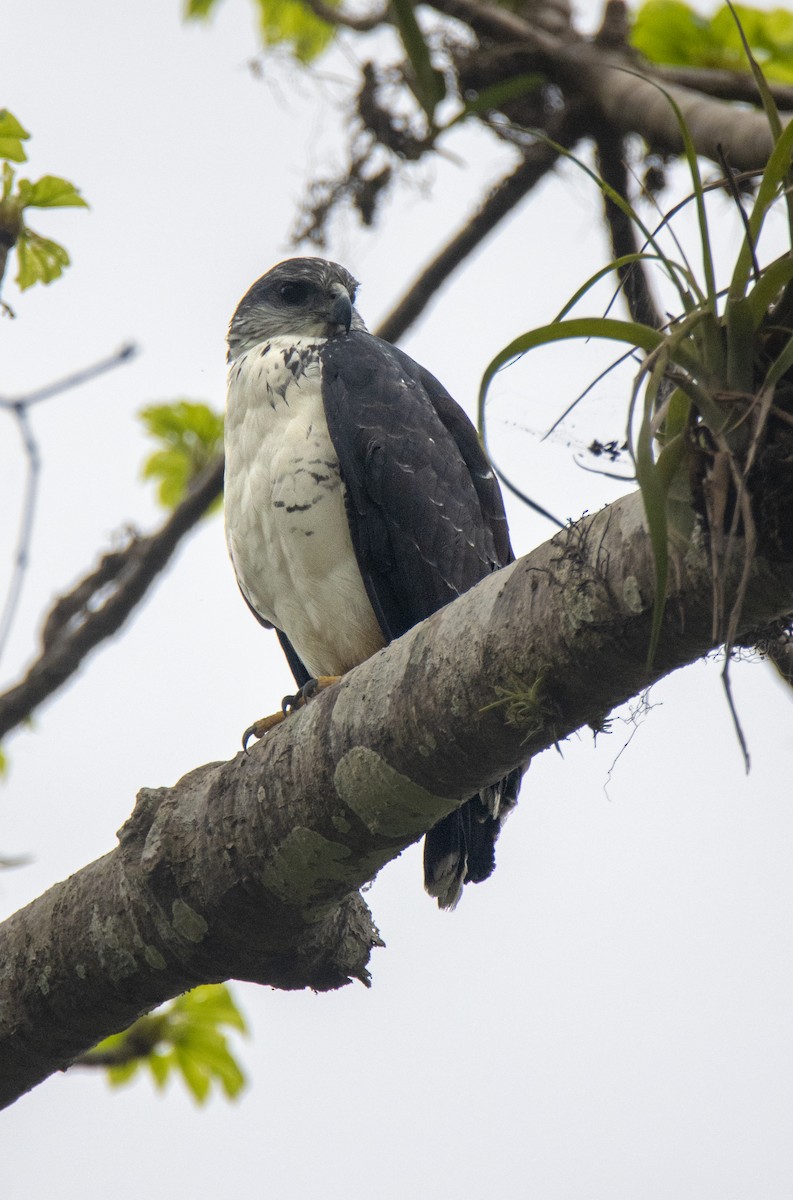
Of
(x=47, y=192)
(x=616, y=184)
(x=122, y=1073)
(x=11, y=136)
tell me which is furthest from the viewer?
(x=122, y=1073)

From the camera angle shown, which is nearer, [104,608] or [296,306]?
[104,608]

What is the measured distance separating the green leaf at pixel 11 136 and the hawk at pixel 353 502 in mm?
1382

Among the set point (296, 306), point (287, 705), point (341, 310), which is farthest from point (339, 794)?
point (296, 306)

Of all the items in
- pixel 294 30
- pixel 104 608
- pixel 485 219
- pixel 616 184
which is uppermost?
pixel 294 30

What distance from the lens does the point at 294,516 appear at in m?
4.46

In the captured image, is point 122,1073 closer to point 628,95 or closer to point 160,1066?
point 160,1066

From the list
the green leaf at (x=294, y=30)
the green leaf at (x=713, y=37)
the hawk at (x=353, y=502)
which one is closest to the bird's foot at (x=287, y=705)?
A: the hawk at (x=353, y=502)

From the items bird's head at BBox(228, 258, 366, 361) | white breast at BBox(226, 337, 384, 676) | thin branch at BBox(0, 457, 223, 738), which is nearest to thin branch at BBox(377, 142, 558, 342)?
bird's head at BBox(228, 258, 366, 361)

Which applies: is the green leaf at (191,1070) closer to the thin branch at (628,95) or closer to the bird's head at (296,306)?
the bird's head at (296,306)

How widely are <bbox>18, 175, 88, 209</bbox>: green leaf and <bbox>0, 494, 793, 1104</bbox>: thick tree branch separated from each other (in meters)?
1.70

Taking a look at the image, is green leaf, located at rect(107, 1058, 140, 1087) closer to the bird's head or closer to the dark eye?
the bird's head

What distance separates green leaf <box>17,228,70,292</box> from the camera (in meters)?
3.86

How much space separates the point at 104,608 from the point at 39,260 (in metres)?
Answer: 1.51

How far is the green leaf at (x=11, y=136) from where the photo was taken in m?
3.48
